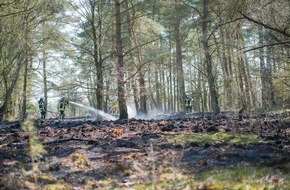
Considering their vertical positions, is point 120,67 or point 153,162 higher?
point 120,67

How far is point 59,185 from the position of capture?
16.5 ft

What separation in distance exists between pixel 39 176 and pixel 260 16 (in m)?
7.28

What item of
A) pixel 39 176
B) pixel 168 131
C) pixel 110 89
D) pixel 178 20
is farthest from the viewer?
pixel 178 20

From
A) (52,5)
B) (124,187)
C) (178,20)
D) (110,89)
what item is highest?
(178,20)

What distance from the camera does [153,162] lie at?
3.77m

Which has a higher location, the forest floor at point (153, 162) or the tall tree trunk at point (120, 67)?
the tall tree trunk at point (120, 67)

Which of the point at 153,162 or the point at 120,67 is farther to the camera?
the point at 120,67

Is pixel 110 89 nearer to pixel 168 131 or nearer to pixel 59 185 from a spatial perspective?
pixel 168 131

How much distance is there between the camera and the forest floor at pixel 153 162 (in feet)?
16.0

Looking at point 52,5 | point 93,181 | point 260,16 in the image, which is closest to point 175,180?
point 93,181

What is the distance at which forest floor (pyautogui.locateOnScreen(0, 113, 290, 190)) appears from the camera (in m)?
4.89

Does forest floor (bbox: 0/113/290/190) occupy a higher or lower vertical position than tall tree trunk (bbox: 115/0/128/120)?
lower

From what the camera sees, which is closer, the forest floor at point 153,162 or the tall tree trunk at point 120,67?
the forest floor at point 153,162

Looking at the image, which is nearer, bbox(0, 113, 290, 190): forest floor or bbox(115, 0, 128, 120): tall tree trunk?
bbox(0, 113, 290, 190): forest floor
